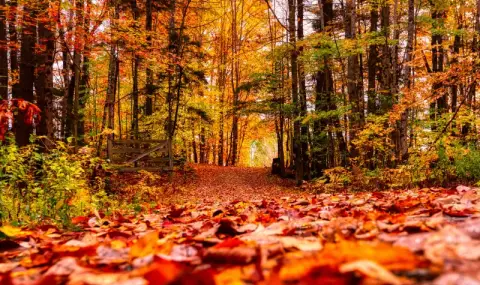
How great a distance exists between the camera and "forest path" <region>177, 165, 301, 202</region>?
1270 centimetres

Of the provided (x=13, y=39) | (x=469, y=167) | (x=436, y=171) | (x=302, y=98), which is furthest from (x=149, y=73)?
(x=469, y=167)

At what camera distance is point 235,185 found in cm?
1555

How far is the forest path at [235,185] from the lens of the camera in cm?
1270

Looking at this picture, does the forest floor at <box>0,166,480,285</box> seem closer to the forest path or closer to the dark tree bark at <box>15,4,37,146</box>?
the dark tree bark at <box>15,4,37,146</box>

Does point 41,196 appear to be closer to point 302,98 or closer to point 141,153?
point 141,153

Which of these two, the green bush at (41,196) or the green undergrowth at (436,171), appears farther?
the green undergrowth at (436,171)

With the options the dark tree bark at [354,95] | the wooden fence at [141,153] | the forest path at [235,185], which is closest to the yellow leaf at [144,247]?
the dark tree bark at [354,95]

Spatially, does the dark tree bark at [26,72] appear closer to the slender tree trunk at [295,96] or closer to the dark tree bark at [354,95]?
the slender tree trunk at [295,96]

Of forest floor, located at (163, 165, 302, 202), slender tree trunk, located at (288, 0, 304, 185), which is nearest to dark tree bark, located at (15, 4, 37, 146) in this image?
forest floor, located at (163, 165, 302, 202)

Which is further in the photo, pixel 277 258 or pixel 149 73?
pixel 149 73

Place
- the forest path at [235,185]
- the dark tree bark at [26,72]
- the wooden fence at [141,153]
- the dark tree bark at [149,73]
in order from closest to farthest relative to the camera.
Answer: the dark tree bark at [26,72]
the forest path at [235,185]
the wooden fence at [141,153]
the dark tree bark at [149,73]

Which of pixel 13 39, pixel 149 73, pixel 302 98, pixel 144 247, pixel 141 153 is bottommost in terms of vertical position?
pixel 144 247

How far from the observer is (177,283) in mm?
793

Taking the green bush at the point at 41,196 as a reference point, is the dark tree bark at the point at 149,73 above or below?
above
